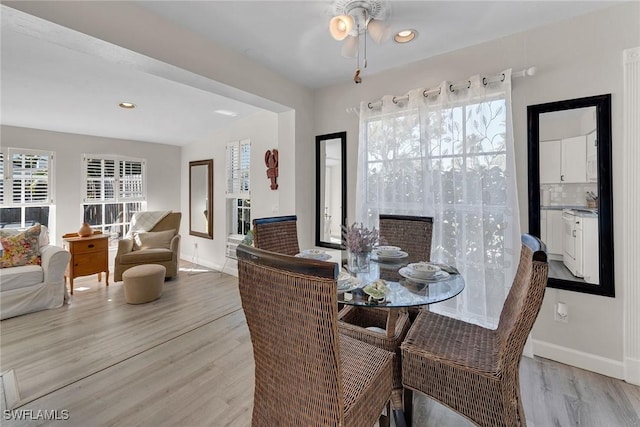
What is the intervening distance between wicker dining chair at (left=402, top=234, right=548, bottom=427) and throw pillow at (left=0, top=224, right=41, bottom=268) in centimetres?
421

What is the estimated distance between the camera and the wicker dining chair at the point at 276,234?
2193 mm

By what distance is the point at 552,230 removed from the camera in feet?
6.98

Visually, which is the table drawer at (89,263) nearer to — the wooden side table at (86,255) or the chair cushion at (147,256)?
the wooden side table at (86,255)

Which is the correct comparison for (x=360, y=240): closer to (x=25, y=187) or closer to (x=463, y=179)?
(x=463, y=179)

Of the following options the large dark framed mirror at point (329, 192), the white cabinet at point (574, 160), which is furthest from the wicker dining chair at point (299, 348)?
the large dark framed mirror at point (329, 192)

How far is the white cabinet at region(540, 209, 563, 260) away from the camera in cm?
211

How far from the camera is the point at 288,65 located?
275 cm

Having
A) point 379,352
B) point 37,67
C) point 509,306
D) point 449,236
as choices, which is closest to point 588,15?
point 449,236

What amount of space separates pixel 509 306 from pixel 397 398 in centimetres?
79

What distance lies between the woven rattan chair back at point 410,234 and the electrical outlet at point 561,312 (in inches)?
40.1

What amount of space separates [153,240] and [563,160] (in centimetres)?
504

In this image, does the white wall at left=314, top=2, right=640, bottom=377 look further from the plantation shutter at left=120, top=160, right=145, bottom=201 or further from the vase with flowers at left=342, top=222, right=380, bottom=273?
the plantation shutter at left=120, top=160, right=145, bottom=201

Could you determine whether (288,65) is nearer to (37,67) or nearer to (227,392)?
(37,67)

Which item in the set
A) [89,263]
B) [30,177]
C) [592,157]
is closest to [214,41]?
[592,157]
